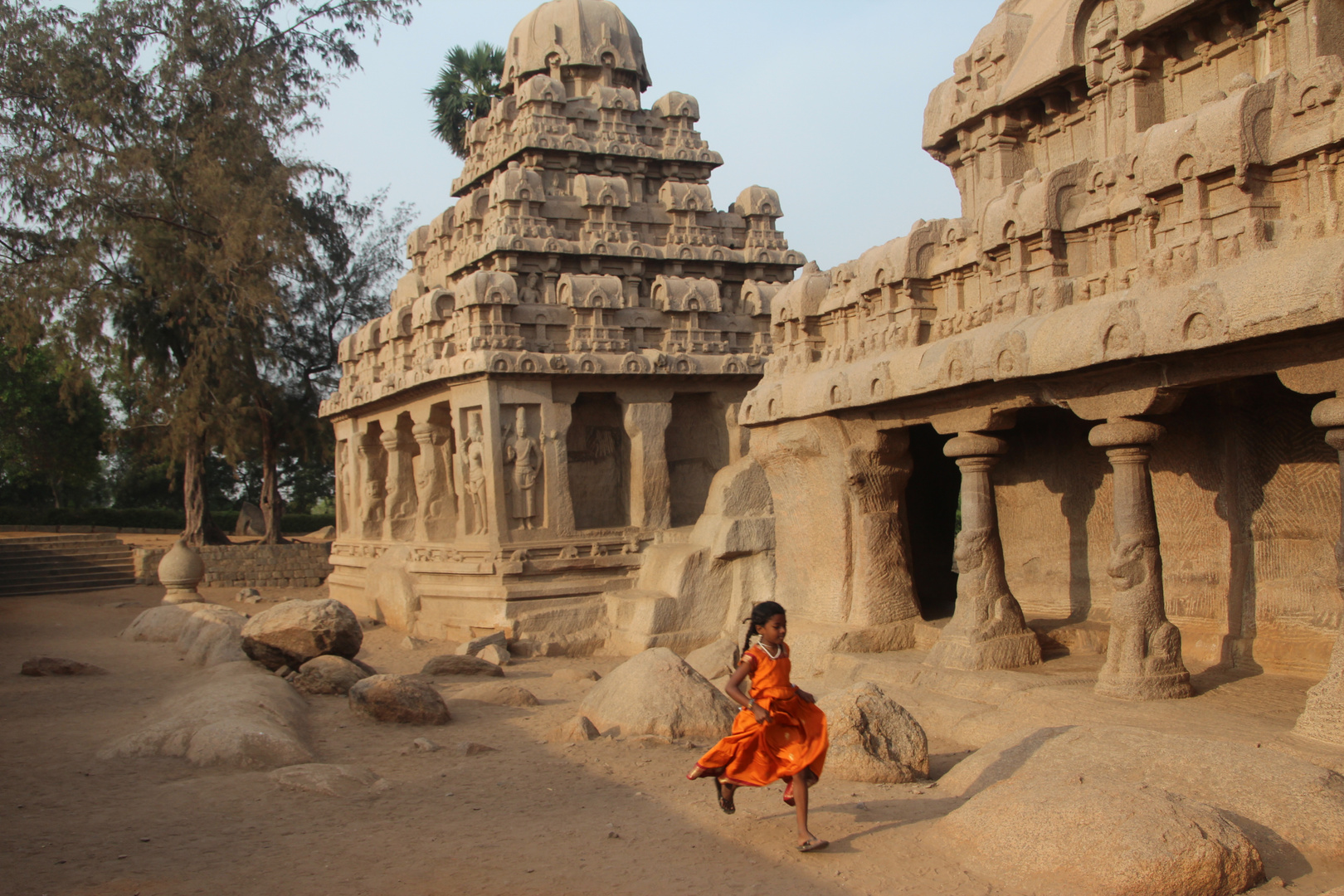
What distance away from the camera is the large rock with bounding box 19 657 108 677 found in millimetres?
10727

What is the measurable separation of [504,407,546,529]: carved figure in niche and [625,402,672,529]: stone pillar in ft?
4.65

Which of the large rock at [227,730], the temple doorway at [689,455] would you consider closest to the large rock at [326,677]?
the large rock at [227,730]

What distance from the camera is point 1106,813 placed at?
4672 mm

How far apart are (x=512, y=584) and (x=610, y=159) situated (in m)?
6.50

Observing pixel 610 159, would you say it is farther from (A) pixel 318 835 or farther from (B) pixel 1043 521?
(A) pixel 318 835

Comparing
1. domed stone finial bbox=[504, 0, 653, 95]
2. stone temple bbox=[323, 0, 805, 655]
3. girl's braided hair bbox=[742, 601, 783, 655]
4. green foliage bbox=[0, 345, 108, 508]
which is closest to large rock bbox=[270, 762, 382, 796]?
girl's braided hair bbox=[742, 601, 783, 655]

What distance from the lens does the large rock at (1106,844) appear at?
14.5ft

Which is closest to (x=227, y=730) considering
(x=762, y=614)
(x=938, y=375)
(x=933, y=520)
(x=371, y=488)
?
(x=762, y=614)

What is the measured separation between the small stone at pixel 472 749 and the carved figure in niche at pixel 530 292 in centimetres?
806

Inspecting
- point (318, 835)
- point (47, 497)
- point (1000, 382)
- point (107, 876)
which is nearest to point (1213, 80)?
point (1000, 382)

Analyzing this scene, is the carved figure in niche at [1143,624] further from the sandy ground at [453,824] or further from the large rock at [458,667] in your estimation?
the large rock at [458,667]

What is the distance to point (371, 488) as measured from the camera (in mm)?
18906

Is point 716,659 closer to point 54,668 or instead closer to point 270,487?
point 54,668

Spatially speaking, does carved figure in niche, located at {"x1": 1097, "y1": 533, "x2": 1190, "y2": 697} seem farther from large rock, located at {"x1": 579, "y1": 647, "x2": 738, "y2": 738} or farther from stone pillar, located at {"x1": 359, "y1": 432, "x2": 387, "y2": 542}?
stone pillar, located at {"x1": 359, "y1": 432, "x2": 387, "y2": 542}
